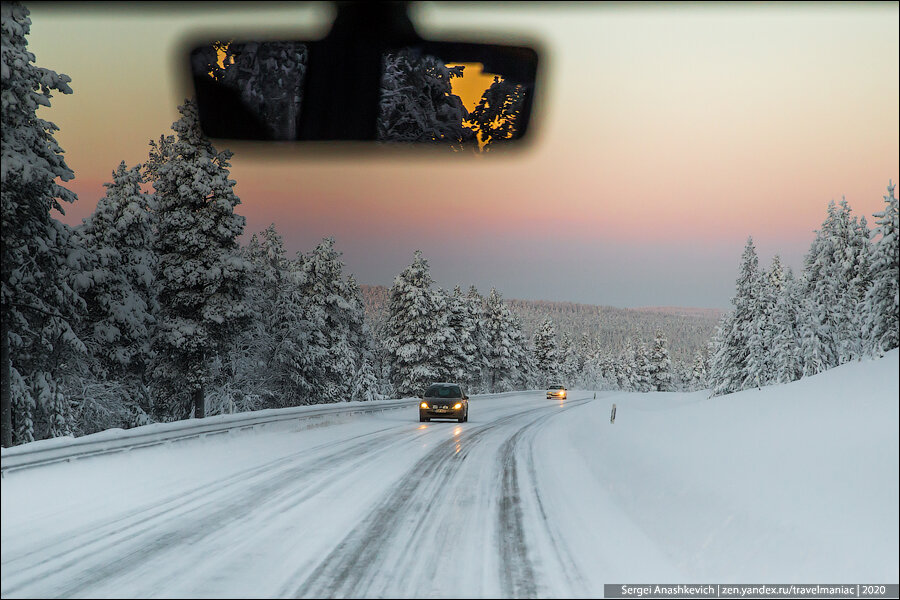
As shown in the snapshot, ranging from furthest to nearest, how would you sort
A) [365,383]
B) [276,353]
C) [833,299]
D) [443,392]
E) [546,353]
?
[546,353] < [365,383] < [833,299] < [276,353] < [443,392]

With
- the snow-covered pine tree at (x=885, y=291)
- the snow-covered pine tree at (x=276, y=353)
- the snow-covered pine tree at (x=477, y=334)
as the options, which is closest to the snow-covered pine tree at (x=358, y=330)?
the snow-covered pine tree at (x=276, y=353)

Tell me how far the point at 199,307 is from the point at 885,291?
29.3 metres

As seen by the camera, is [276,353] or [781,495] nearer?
[781,495]

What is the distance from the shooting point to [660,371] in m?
116

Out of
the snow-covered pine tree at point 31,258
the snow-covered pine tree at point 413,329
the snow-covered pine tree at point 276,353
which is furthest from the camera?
the snow-covered pine tree at point 413,329

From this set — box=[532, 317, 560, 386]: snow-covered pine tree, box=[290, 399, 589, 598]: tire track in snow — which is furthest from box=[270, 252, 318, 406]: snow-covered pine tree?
box=[532, 317, 560, 386]: snow-covered pine tree

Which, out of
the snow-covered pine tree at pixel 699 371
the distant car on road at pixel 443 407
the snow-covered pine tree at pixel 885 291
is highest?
the snow-covered pine tree at pixel 885 291

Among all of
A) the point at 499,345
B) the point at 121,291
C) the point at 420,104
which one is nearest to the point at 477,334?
the point at 499,345

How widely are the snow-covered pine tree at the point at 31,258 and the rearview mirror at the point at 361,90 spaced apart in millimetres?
13169

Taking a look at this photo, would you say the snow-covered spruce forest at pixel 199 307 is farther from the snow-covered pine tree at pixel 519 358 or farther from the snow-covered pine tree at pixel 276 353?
the snow-covered pine tree at pixel 519 358

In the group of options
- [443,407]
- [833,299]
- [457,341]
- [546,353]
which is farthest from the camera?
[546,353]

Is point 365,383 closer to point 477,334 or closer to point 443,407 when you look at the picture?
point 477,334

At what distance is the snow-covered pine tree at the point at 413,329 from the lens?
193ft

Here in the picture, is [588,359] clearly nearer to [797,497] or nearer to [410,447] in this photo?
[410,447]
